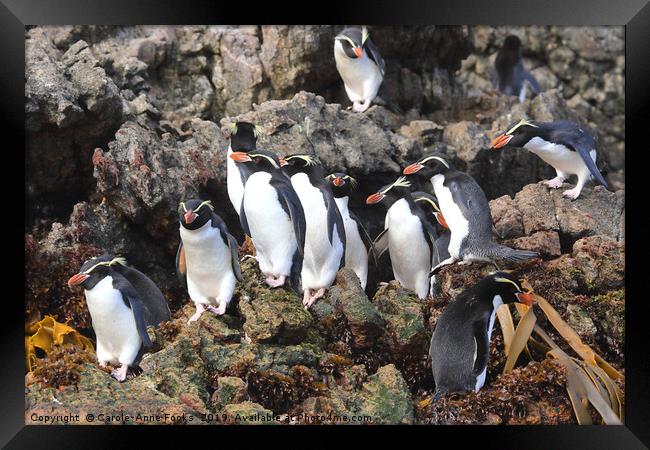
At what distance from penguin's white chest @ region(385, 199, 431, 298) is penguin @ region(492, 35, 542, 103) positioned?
1.33m

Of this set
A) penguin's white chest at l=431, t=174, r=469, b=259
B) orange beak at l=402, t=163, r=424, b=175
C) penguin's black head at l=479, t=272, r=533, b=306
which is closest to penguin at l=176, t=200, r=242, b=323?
orange beak at l=402, t=163, r=424, b=175

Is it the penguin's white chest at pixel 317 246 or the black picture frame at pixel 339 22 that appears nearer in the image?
the black picture frame at pixel 339 22

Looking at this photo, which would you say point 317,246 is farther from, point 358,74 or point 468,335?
point 358,74

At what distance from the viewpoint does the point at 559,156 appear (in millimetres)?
5375

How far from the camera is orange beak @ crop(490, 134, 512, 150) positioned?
214 inches

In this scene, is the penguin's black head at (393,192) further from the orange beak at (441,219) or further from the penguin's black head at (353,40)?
the penguin's black head at (353,40)

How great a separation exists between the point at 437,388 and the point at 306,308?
89 centimetres

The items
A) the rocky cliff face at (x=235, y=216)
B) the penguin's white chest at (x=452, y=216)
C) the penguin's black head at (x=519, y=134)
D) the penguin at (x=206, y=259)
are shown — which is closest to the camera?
the rocky cliff face at (x=235, y=216)

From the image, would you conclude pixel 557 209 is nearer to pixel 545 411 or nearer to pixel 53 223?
pixel 545 411

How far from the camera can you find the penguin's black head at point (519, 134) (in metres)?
5.41

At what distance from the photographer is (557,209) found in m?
5.31

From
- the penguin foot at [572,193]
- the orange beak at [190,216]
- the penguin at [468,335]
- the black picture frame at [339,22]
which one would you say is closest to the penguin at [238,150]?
the orange beak at [190,216]

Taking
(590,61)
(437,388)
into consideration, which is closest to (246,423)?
(437,388)

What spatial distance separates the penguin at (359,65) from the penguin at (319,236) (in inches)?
27.4
